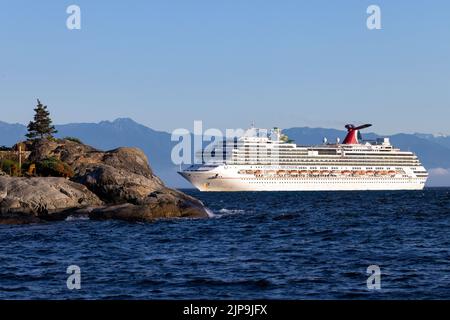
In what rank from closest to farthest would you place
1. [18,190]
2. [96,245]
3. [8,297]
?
1. [8,297]
2. [96,245]
3. [18,190]

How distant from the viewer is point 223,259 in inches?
1057

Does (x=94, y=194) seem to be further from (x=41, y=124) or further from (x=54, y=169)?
(x=41, y=124)

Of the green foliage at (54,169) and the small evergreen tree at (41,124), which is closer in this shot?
the green foliage at (54,169)

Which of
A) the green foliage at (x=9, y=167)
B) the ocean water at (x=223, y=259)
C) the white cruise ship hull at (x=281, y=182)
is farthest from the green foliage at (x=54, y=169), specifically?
the white cruise ship hull at (x=281, y=182)

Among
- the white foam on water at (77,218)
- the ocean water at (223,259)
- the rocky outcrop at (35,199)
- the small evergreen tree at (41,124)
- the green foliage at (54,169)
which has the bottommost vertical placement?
→ the ocean water at (223,259)

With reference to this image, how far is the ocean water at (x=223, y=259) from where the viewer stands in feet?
64.6

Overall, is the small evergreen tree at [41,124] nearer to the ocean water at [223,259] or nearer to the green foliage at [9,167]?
the green foliage at [9,167]

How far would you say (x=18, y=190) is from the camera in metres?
43.3

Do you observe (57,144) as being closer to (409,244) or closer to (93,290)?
(409,244)

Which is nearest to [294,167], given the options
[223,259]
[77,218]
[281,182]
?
[281,182]

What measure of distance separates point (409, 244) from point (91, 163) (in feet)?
102

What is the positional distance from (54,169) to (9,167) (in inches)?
150
